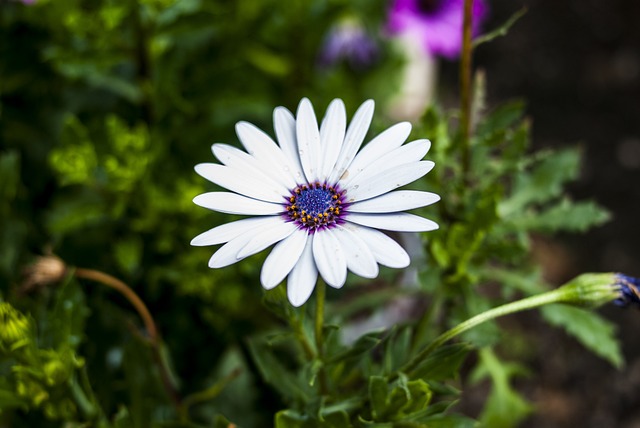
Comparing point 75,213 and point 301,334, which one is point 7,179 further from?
point 301,334

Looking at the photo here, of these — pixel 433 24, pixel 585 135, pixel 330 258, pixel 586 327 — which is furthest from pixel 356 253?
pixel 585 135

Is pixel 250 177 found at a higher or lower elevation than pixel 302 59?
lower

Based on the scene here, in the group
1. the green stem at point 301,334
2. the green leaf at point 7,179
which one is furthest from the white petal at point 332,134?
the green leaf at point 7,179

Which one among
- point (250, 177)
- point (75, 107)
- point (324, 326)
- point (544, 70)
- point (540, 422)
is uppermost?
point (544, 70)

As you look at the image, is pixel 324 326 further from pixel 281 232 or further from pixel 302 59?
pixel 302 59

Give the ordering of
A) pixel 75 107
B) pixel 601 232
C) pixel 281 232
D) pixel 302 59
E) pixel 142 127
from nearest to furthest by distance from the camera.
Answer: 1. pixel 281 232
2. pixel 142 127
3. pixel 75 107
4. pixel 302 59
5. pixel 601 232

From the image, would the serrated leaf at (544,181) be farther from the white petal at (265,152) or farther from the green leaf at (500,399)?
the white petal at (265,152)

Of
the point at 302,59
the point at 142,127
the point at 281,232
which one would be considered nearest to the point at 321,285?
the point at 281,232
